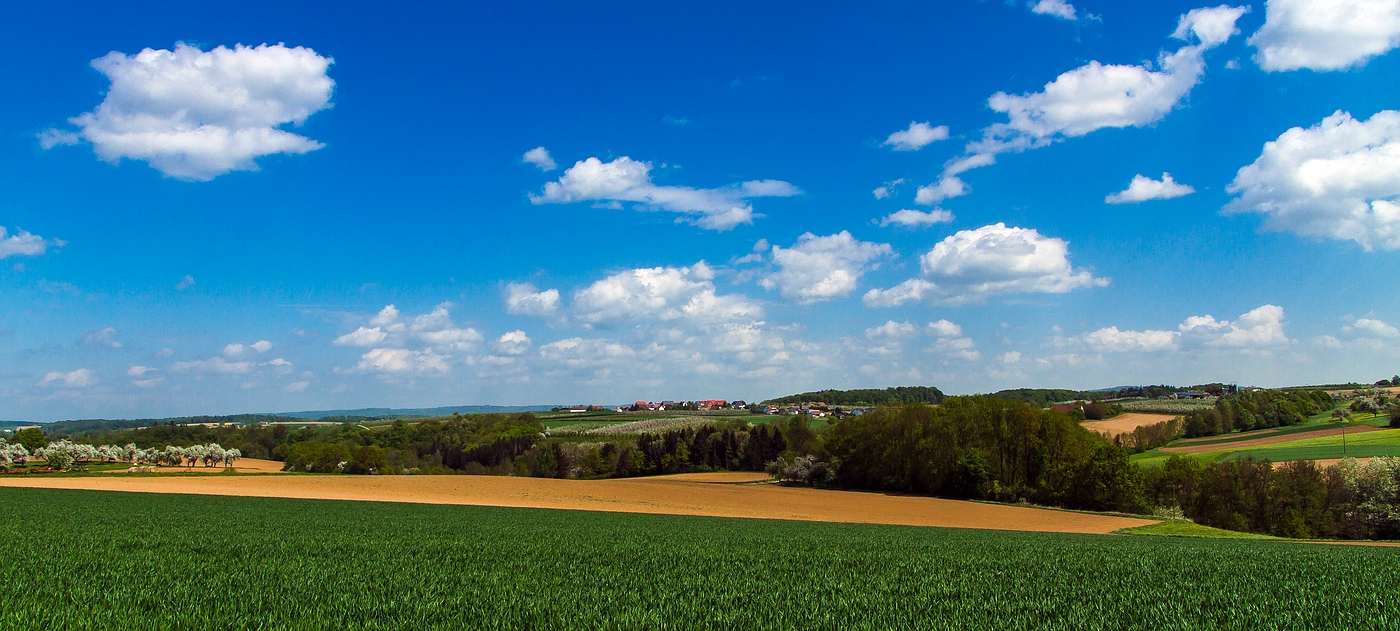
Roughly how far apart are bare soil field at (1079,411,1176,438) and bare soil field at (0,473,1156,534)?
6467 centimetres

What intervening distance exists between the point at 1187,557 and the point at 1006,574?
7330 millimetres

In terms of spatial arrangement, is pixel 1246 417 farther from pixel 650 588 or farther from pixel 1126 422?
pixel 650 588

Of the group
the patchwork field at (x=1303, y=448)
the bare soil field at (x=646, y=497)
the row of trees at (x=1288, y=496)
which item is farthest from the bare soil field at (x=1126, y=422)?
the bare soil field at (x=646, y=497)

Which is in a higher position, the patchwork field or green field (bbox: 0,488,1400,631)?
green field (bbox: 0,488,1400,631)

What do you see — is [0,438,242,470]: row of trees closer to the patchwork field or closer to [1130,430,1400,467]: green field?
[1130,430,1400,467]: green field

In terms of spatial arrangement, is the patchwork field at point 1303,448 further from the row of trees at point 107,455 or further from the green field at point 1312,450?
the row of trees at point 107,455

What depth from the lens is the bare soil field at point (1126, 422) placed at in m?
111

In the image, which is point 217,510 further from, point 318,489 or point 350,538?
point 318,489

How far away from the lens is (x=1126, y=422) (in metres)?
121

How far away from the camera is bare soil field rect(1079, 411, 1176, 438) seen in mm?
110938

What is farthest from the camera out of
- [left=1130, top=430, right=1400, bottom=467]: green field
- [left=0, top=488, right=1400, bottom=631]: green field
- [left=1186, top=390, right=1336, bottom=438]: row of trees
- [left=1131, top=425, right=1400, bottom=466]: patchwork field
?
[left=1186, top=390, right=1336, bottom=438]: row of trees

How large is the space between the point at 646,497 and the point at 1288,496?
54.7 meters

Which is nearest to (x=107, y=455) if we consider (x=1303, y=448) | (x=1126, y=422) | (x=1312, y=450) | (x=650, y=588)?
(x=650, y=588)

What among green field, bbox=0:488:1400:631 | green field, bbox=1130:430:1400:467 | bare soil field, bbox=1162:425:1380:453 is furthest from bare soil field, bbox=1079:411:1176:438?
green field, bbox=0:488:1400:631
